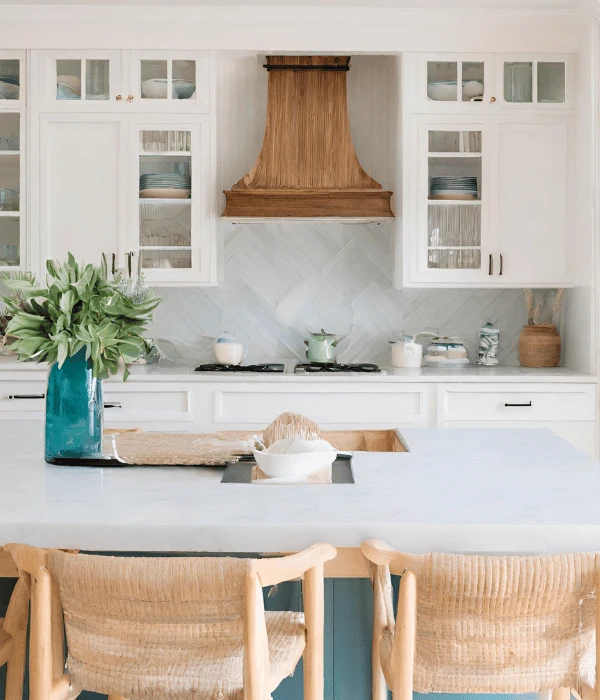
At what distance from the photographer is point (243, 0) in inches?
144

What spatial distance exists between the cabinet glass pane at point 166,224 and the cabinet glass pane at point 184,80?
20.9 inches

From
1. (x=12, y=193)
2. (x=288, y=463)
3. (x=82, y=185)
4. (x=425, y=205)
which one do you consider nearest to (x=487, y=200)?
(x=425, y=205)

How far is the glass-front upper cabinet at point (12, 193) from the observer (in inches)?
153

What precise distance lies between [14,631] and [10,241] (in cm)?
276

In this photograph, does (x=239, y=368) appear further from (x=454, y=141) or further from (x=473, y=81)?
(x=473, y=81)

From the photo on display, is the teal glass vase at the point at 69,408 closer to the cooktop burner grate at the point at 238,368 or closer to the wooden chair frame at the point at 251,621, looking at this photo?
the wooden chair frame at the point at 251,621

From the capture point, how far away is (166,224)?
3914mm

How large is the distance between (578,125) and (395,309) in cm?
131

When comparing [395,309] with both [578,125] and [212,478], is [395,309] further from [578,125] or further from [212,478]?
[212,478]

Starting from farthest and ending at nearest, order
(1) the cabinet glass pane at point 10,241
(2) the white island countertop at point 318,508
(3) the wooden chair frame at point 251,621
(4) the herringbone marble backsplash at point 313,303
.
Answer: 1. (4) the herringbone marble backsplash at point 313,303
2. (1) the cabinet glass pane at point 10,241
3. (2) the white island countertop at point 318,508
4. (3) the wooden chair frame at point 251,621

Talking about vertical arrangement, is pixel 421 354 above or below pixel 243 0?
below

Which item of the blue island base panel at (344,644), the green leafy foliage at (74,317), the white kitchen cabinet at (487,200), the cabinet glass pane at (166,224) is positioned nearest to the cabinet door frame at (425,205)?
the white kitchen cabinet at (487,200)

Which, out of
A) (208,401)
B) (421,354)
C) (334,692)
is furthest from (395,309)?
(334,692)

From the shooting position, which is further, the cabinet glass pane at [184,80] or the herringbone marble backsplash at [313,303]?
the herringbone marble backsplash at [313,303]
